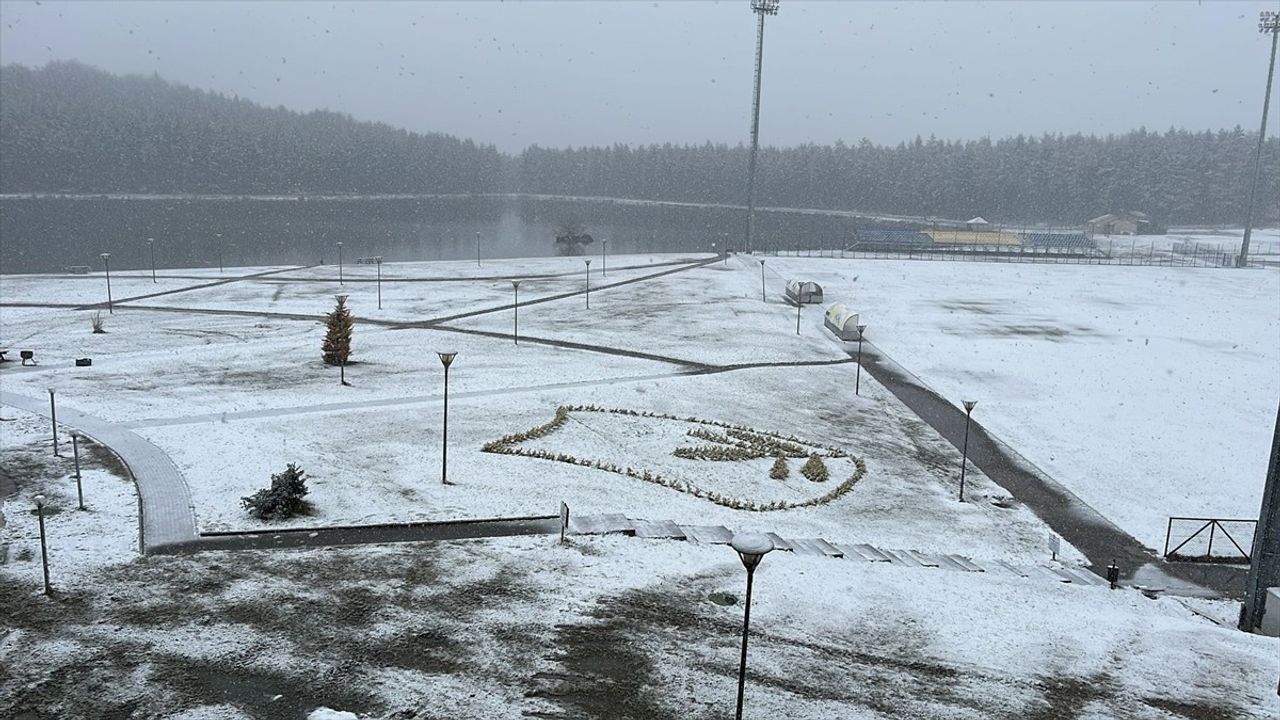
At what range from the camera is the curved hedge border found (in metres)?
27.3

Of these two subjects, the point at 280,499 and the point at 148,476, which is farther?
the point at 148,476

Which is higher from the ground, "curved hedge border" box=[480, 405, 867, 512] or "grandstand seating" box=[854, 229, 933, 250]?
"grandstand seating" box=[854, 229, 933, 250]

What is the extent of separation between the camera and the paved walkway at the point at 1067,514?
24.1 metres

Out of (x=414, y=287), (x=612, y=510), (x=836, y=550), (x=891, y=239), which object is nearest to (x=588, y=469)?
(x=612, y=510)

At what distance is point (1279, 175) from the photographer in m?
166

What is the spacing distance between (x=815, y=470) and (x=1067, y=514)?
8.17 meters

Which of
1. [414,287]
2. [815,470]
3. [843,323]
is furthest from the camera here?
[414,287]

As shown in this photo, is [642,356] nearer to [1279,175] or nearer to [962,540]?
[962,540]

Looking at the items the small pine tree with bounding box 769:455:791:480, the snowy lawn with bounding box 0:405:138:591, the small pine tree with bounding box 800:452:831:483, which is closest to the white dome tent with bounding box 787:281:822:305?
the small pine tree with bounding box 800:452:831:483

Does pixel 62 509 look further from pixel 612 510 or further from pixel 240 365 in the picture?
pixel 240 365

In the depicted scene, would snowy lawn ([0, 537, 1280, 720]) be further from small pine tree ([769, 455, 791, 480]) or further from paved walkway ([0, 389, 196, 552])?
small pine tree ([769, 455, 791, 480])

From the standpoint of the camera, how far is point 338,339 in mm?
41562

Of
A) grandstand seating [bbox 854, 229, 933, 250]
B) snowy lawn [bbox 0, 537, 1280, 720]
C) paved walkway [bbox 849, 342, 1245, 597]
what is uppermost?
grandstand seating [bbox 854, 229, 933, 250]

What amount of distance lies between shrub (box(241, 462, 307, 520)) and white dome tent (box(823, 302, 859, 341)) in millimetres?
37447
